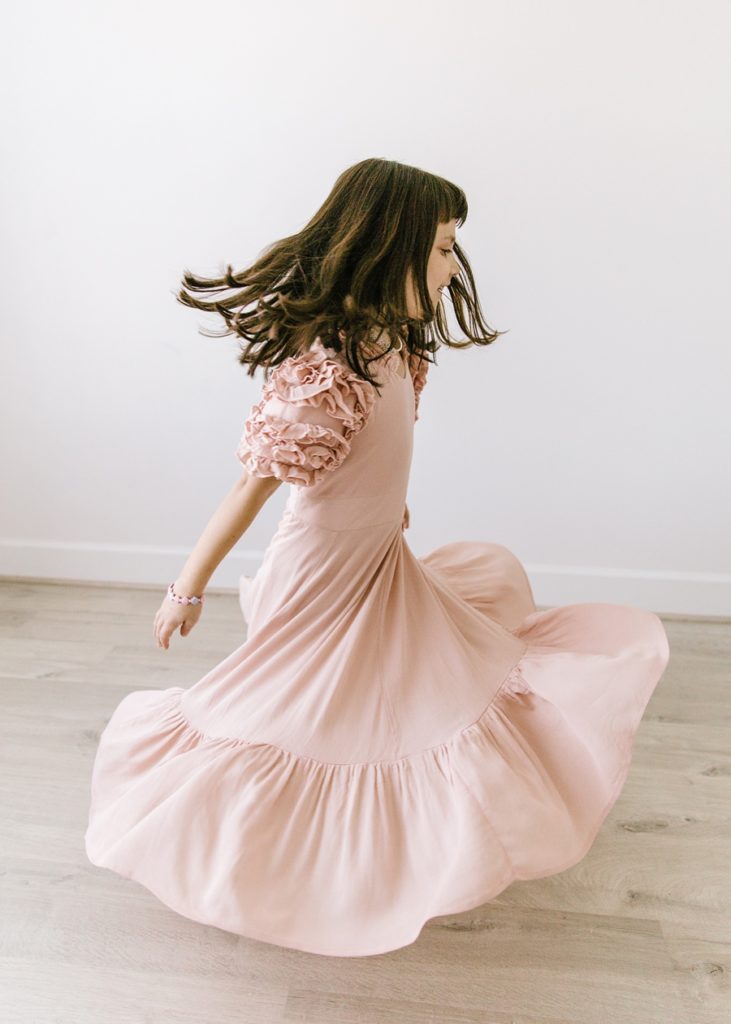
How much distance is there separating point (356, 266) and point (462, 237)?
0.81m

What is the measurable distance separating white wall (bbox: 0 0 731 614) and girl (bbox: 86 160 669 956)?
67 cm

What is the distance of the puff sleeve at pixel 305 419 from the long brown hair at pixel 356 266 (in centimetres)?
3

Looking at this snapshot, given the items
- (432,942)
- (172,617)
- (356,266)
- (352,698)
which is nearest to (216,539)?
(172,617)

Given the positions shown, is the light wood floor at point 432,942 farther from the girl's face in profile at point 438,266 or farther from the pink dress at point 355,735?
the girl's face in profile at point 438,266

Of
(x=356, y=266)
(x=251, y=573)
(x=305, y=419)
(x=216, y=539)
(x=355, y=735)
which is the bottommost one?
(x=251, y=573)

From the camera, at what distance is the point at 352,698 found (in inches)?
41.7

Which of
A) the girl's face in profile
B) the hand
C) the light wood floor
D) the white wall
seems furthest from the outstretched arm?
the white wall

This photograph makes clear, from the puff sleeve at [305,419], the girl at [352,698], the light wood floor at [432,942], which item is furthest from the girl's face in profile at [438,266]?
the light wood floor at [432,942]

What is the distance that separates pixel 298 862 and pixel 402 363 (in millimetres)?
652

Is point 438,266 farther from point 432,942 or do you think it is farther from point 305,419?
point 432,942

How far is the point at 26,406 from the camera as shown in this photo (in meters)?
2.02

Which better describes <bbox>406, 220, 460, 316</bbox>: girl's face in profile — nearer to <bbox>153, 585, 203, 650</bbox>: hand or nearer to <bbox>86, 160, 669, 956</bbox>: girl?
<bbox>86, 160, 669, 956</bbox>: girl

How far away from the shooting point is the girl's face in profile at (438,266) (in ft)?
3.39

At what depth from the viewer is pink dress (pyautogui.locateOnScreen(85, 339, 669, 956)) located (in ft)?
3.07
